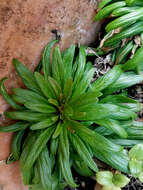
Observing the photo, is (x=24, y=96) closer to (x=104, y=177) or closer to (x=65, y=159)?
(x=65, y=159)

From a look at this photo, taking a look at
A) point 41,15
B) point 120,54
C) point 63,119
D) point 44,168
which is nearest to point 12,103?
point 63,119

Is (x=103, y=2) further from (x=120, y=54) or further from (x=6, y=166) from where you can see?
(x=6, y=166)

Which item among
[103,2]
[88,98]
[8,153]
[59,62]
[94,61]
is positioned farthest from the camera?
[94,61]

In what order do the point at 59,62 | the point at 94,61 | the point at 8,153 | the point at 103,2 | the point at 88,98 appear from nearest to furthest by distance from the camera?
1. the point at 88,98
2. the point at 59,62
3. the point at 103,2
4. the point at 8,153
5. the point at 94,61

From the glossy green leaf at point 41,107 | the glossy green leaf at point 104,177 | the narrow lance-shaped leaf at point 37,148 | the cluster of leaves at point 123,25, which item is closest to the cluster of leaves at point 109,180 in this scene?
the glossy green leaf at point 104,177

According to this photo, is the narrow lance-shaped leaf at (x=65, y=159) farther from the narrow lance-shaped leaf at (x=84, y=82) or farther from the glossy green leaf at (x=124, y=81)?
the glossy green leaf at (x=124, y=81)

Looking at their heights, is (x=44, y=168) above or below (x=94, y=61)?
below

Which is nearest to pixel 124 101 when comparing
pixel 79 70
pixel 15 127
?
pixel 79 70
